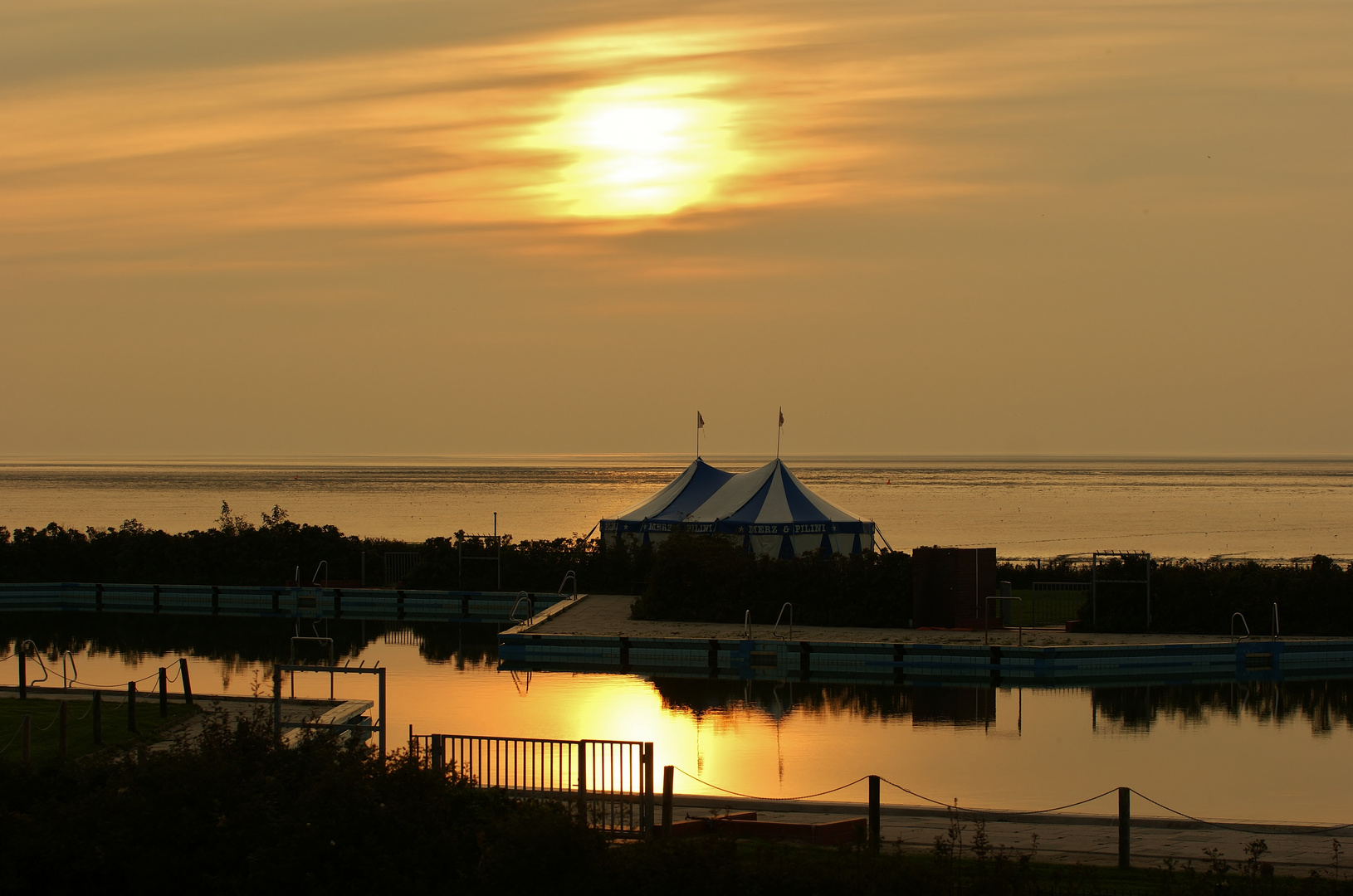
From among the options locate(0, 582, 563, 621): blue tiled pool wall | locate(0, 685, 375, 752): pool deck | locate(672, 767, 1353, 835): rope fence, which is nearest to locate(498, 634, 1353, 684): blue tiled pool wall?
locate(0, 685, 375, 752): pool deck

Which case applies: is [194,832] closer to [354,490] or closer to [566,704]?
[566,704]

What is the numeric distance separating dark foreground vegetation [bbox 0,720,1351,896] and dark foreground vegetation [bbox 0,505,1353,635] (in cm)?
1779

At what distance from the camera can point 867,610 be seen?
96.8 ft

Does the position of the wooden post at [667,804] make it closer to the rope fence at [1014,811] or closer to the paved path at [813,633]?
the rope fence at [1014,811]

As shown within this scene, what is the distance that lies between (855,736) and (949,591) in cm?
895

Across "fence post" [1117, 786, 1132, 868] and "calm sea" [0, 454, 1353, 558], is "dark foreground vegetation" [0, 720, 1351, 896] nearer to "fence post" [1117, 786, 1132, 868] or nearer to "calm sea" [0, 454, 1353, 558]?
"fence post" [1117, 786, 1132, 868]

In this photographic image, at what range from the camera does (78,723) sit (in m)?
17.1

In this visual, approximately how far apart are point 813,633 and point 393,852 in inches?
723

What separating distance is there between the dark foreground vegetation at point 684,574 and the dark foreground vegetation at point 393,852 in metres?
17.8

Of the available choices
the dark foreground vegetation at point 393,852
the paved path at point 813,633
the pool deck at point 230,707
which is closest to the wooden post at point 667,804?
the dark foreground vegetation at point 393,852

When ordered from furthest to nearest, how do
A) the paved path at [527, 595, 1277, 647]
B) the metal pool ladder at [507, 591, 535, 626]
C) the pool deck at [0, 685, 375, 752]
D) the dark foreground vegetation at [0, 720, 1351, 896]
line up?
1. the metal pool ladder at [507, 591, 535, 626]
2. the paved path at [527, 595, 1277, 647]
3. the pool deck at [0, 685, 375, 752]
4. the dark foreground vegetation at [0, 720, 1351, 896]

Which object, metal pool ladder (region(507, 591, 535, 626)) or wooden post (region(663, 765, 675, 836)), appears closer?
wooden post (region(663, 765, 675, 836))

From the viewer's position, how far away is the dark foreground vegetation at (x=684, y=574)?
91.4 ft

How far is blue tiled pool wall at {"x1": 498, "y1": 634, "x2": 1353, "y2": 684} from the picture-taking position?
24.8 m
